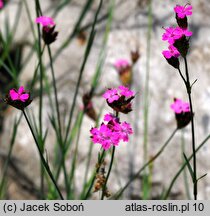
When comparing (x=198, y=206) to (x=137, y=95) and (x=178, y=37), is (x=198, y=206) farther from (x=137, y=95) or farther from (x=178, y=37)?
(x=137, y=95)

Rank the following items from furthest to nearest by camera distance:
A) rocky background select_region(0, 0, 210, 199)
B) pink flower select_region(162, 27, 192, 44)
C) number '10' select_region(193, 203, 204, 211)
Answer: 1. rocky background select_region(0, 0, 210, 199)
2. number '10' select_region(193, 203, 204, 211)
3. pink flower select_region(162, 27, 192, 44)

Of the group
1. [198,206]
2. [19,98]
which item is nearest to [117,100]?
[19,98]

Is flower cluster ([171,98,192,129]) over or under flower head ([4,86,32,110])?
over

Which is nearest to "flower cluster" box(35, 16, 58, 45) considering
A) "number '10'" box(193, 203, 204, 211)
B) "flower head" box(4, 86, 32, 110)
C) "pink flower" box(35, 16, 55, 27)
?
"pink flower" box(35, 16, 55, 27)

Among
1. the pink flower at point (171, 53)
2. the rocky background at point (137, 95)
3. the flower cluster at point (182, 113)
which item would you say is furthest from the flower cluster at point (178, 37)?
the rocky background at point (137, 95)

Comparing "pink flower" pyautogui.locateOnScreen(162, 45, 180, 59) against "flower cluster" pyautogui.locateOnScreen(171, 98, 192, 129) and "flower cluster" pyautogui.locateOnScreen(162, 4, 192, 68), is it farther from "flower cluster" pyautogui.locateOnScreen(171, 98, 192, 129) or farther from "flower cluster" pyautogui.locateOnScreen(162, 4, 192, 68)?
"flower cluster" pyautogui.locateOnScreen(171, 98, 192, 129)

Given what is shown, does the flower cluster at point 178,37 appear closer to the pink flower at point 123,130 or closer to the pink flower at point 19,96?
the pink flower at point 123,130

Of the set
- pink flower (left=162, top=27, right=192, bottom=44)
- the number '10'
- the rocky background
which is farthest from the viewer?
the rocky background

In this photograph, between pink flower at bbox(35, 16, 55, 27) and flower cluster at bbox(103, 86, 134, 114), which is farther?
pink flower at bbox(35, 16, 55, 27)

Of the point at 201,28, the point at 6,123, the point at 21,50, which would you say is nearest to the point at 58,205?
the point at 6,123

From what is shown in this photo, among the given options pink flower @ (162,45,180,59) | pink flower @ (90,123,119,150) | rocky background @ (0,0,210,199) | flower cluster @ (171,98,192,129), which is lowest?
pink flower @ (90,123,119,150)
